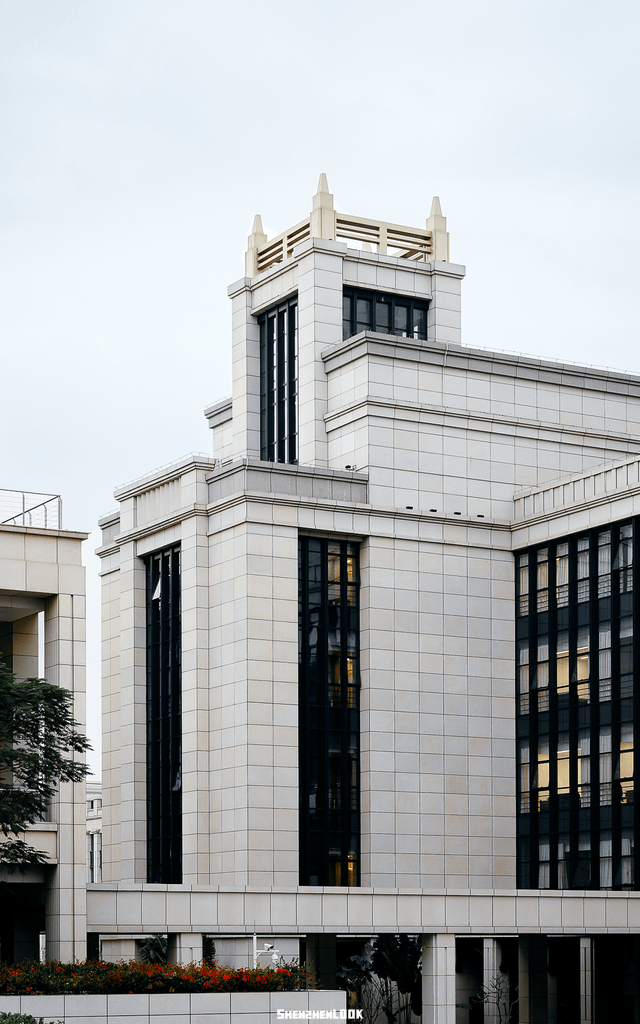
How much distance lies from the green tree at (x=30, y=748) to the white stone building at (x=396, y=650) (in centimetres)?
1808

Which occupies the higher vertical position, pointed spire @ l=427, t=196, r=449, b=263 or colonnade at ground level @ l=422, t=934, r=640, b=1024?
pointed spire @ l=427, t=196, r=449, b=263

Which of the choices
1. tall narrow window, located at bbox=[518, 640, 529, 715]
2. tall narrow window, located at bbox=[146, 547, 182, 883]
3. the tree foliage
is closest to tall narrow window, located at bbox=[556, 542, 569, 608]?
tall narrow window, located at bbox=[518, 640, 529, 715]

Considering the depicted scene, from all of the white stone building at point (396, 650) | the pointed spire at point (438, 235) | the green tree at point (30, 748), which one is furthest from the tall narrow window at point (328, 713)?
the green tree at point (30, 748)

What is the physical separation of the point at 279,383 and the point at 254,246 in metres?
8.23

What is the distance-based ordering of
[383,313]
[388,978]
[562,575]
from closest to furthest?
[388,978]
[562,575]
[383,313]

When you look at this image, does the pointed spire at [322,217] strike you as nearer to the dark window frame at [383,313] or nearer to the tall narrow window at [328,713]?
the dark window frame at [383,313]

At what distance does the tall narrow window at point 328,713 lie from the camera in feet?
217

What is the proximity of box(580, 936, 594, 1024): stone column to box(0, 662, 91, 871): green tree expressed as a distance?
1124 inches

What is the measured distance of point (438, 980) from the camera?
176 ft

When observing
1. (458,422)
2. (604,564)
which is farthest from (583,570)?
(458,422)

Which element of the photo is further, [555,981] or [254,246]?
[254,246]

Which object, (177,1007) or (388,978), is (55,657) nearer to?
(177,1007)

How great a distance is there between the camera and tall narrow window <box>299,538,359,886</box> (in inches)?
2603

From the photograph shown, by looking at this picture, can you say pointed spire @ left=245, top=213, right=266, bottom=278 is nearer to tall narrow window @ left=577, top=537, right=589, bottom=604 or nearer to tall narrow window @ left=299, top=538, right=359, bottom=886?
tall narrow window @ left=299, top=538, right=359, bottom=886
